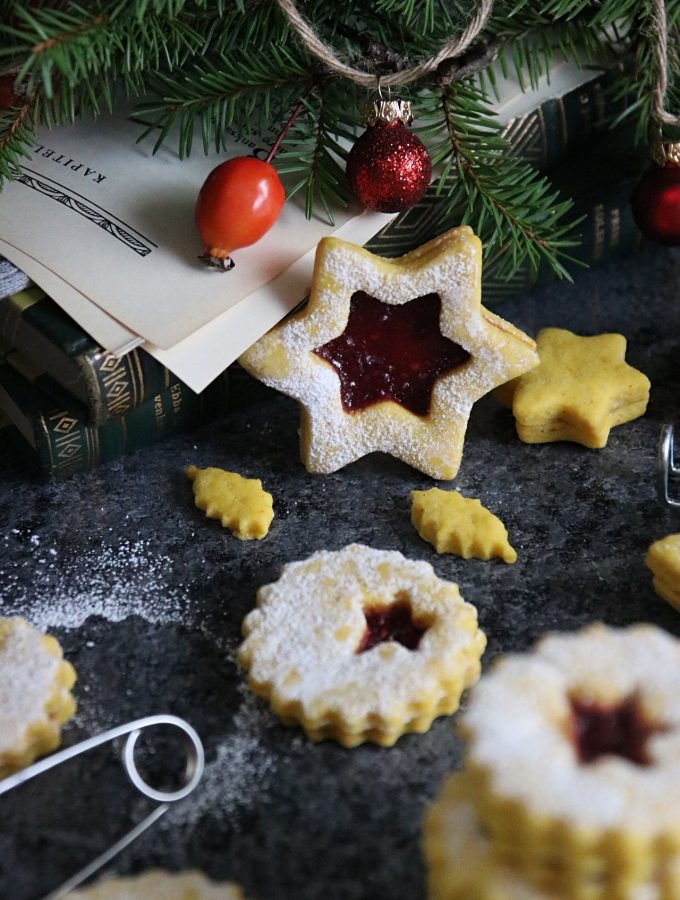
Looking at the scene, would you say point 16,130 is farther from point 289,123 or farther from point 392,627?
point 392,627

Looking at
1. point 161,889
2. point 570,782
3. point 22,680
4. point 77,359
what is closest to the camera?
point 570,782

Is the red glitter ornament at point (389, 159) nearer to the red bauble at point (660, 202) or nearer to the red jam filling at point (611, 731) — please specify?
the red bauble at point (660, 202)

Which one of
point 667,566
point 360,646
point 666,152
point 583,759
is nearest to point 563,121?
point 666,152

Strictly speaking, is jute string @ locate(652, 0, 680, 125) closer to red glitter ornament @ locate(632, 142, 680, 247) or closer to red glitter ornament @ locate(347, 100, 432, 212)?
red glitter ornament @ locate(632, 142, 680, 247)

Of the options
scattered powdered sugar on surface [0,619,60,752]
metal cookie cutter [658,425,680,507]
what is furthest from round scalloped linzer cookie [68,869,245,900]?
metal cookie cutter [658,425,680,507]

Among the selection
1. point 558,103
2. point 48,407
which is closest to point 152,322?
point 48,407

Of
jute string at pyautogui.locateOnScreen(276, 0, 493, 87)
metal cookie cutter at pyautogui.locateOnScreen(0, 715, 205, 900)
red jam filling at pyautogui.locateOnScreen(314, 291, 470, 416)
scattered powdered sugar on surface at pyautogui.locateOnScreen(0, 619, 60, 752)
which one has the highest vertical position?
jute string at pyautogui.locateOnScreen(276, 0, 493, 87)

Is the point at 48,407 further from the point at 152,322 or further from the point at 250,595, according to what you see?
the point at 250,595
